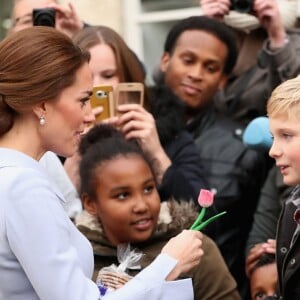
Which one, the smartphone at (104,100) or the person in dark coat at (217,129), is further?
the person in dark coat at (217,129)

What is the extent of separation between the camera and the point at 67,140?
252 cm

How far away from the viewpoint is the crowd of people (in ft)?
7.86

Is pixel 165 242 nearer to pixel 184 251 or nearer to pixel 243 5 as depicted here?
pixel 184 251

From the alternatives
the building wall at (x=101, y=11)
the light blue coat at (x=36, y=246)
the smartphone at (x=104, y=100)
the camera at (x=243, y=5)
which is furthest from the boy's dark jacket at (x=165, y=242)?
the building wall at (x=101, y=11)

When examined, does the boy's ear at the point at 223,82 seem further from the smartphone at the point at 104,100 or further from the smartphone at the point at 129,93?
the smartphone at the point at 104,100

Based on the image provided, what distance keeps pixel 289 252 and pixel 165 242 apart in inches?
22.4

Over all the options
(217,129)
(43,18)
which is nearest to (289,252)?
(217,129)

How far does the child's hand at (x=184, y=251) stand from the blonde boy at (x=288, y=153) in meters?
0.33

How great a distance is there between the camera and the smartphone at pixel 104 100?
3.65 metres

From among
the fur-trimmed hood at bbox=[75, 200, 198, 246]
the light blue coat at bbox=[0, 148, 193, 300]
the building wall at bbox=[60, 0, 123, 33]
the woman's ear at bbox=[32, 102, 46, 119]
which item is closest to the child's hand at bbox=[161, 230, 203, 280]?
the light blue coat at bbox=[0, 148, 193, 300]

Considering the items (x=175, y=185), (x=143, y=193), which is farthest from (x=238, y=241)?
(x=143, y=193)

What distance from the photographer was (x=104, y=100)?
368 cm

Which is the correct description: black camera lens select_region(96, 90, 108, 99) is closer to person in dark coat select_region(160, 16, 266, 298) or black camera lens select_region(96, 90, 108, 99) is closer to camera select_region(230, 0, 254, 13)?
person in dark coat select_region(160, 16, 266, 298)

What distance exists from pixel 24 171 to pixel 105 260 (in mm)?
945
